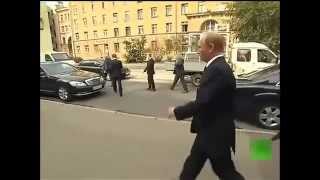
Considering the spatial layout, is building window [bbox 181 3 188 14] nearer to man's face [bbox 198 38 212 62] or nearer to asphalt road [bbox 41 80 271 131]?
man's face [bbox 198 38 212 62]

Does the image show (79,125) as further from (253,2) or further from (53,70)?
(253,2)

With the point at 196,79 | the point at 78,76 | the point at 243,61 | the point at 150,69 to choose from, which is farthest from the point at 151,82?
the point at 243,61

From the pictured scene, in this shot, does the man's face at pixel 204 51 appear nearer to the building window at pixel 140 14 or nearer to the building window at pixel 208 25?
the building window at pixel 208 25

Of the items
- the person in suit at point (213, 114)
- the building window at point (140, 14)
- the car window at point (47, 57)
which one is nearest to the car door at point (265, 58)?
the person in suit at point (213, 114)

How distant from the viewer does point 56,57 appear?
9.79ft

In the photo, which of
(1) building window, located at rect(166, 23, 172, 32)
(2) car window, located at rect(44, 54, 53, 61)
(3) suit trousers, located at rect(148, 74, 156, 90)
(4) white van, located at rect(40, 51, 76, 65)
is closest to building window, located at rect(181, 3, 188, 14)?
(1) building window, located at rect(166, 23, 172, 32)

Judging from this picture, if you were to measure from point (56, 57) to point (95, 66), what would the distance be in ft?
0.96

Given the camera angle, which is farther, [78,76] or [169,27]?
[78,76]

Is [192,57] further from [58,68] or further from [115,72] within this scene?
[58,68]

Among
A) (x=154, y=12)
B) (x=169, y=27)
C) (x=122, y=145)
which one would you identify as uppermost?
(x=154, y=12)

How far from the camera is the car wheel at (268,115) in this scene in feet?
9.63

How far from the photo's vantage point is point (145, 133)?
9.89 ft
